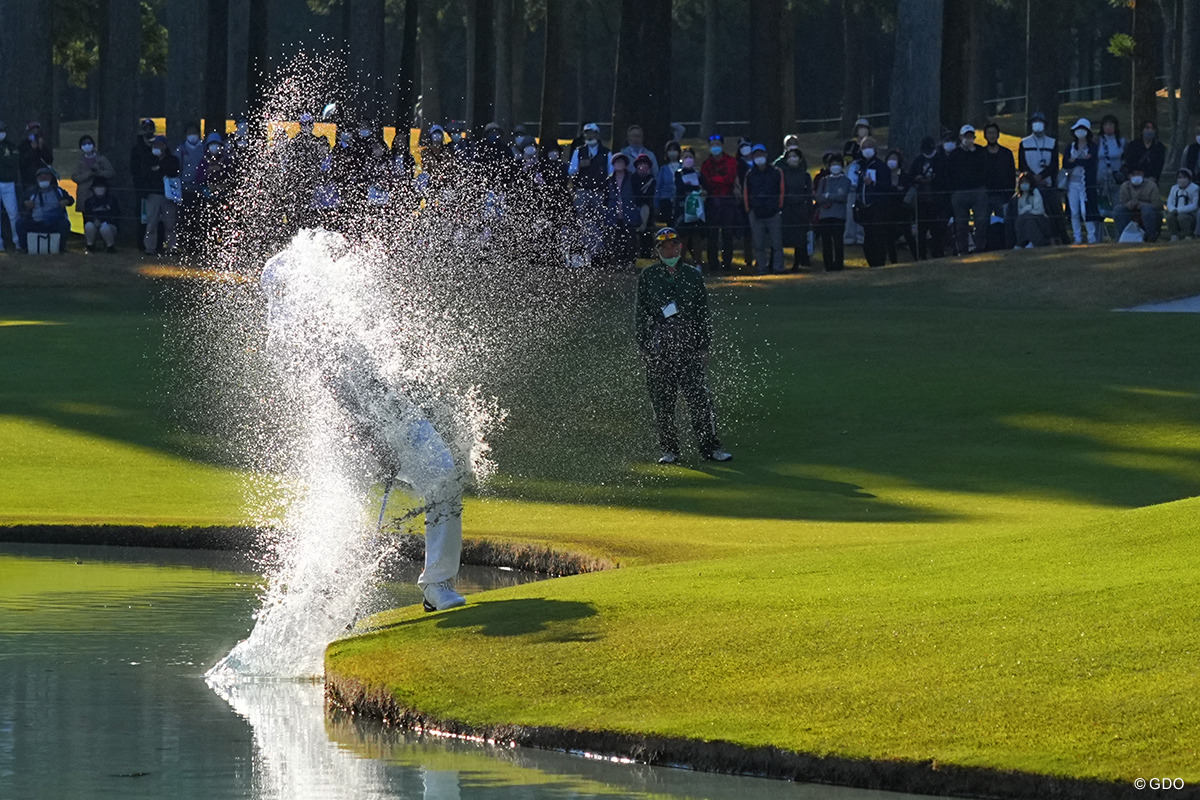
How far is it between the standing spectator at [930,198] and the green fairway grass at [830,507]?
4.79ft

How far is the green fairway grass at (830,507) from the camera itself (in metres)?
9.46

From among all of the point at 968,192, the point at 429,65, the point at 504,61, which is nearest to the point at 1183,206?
the point at 968,192

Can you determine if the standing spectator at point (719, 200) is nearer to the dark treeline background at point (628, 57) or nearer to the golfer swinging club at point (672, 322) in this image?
the dark treeline background at point (628, 57)

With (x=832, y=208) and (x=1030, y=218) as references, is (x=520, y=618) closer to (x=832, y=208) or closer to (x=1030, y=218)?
(x=832, y=208)

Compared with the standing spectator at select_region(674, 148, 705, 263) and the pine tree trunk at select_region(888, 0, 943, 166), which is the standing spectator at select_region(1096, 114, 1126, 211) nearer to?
the pine tree trunk at select_region(888, 0, 943, 166)

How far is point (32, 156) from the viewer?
37281 mm

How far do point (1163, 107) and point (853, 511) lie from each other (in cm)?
6358

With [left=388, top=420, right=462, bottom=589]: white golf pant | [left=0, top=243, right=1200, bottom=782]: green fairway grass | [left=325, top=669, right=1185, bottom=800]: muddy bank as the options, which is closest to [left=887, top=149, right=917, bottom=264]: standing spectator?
[left=0, top=243, right=1200, bottom=782]: green fairway grass

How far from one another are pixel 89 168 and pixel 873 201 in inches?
568

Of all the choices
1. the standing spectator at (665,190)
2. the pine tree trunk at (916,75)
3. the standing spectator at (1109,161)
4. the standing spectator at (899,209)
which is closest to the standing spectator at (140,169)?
the standing spectator at (665,190)

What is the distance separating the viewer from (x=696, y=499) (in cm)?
2017

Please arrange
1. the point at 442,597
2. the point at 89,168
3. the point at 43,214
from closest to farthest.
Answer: the point at 442,597 → the point at 43,214 → the point at 89,168

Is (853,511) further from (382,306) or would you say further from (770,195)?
(770,195)

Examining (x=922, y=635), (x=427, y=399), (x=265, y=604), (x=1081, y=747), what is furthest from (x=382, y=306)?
(x=1081, y=747)
